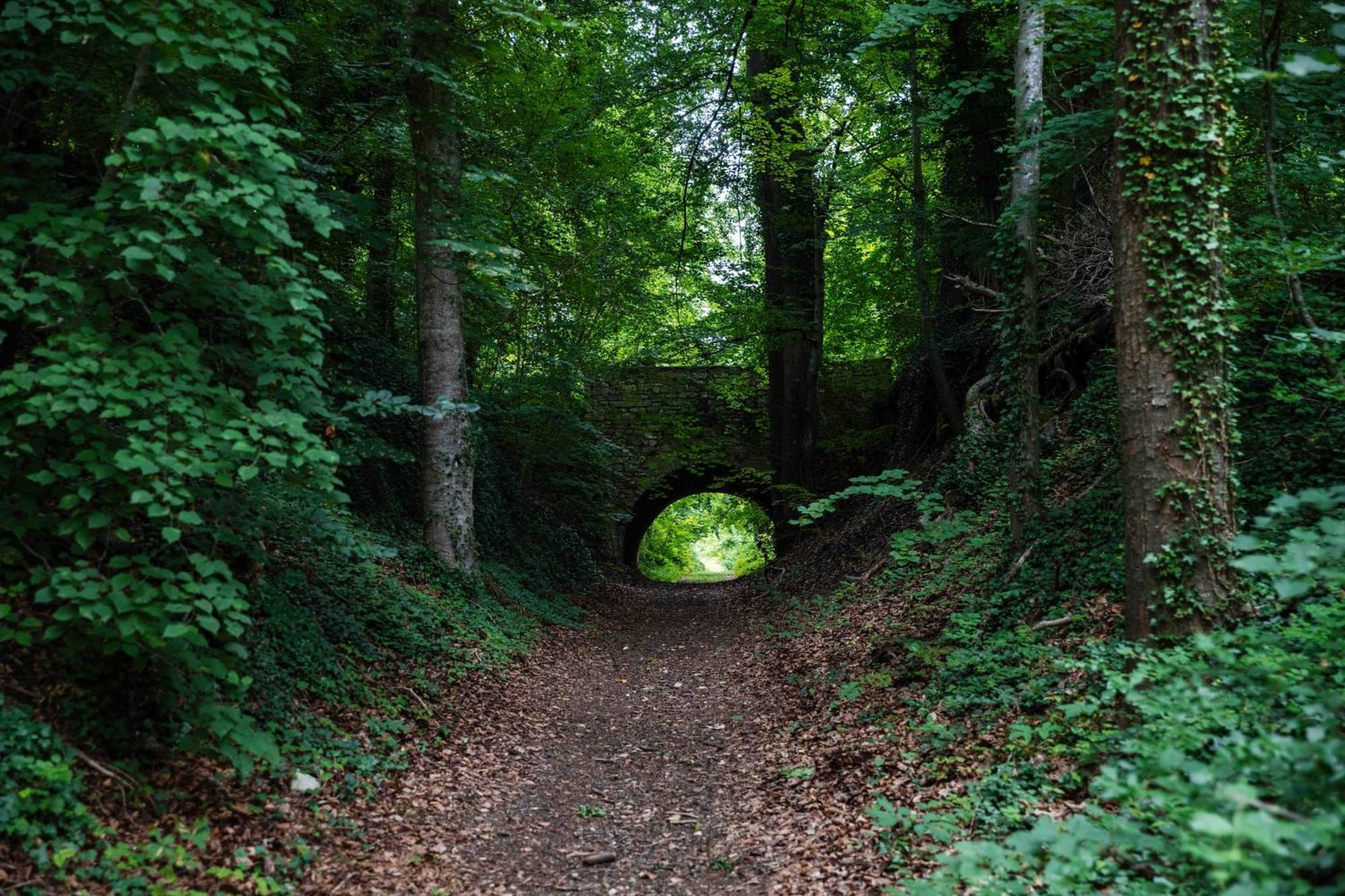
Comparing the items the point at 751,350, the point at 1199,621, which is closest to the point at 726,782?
the point at 1199,621

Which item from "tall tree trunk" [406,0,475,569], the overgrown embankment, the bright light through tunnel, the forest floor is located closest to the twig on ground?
the overgrown embankment

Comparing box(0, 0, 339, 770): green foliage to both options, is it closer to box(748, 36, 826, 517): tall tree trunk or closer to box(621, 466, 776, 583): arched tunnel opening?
box(748, 36, 826, 517): tall tree trunk

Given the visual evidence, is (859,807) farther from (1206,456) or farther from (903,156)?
(903,156)

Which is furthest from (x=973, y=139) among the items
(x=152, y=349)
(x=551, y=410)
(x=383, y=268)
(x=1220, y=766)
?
(x=152, y=349)

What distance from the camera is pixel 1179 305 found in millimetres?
3676

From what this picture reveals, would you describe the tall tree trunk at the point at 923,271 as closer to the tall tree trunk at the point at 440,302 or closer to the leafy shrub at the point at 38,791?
the tall tree trunk at the point at 440,302

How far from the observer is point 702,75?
9.71 meters

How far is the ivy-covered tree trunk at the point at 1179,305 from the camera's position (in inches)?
142

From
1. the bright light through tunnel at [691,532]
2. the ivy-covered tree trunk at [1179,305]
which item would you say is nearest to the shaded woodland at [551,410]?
the ivy-covered tree trunk at [1179,305]

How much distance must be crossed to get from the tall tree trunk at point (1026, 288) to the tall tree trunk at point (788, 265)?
4.54 meters

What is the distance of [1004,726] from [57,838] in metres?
4.33

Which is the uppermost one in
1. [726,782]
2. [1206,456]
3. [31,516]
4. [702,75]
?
[702,75]

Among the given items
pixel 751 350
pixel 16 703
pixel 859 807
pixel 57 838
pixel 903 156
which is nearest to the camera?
pixel 57 838

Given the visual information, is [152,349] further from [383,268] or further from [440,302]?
[383,268]
